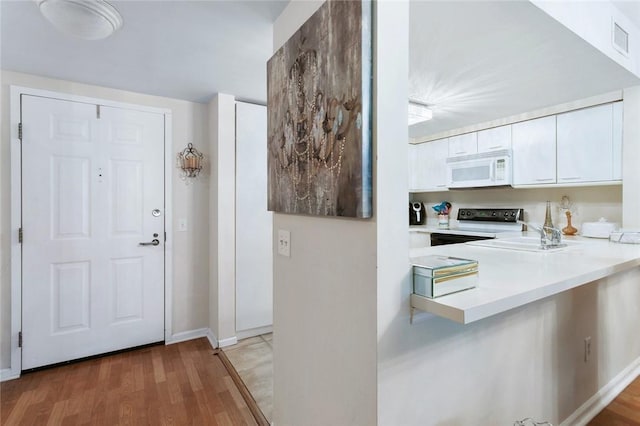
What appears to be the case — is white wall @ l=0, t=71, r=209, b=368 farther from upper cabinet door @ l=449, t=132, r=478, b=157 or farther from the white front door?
upper cabinet door @ l=449, t=132, r=478, b=157

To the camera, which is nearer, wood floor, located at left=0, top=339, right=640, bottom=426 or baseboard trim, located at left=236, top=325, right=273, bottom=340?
wood floor, located at left=0, top=339, right=640, bottom=426

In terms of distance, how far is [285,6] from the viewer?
1.53m

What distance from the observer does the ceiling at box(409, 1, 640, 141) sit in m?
1.49

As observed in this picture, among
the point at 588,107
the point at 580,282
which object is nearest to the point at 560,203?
the point at 588,107

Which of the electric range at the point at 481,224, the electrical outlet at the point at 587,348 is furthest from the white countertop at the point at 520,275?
the electric range at the point at 481,224

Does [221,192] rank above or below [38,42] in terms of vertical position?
below

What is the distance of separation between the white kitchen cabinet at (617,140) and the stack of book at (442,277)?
7.68 ft

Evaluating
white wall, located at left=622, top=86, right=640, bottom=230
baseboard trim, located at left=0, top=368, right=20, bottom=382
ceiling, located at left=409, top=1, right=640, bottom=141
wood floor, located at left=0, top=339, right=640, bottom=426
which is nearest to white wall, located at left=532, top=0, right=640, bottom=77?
ceiling, located at left=409, top=1, right=640, bottom=141

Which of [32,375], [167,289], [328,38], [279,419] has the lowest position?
[32,375]

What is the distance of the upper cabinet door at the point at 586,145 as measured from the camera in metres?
2.53

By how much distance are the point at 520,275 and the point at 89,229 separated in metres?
2.97

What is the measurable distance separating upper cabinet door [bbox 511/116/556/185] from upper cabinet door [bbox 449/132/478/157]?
0.42 m

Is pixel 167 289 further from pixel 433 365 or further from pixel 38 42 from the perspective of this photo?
pixel 433 365

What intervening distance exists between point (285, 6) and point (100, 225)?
225cm
